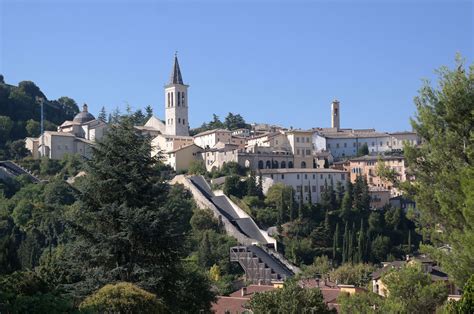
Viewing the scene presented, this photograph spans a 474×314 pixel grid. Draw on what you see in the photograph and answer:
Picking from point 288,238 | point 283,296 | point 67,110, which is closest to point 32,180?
point 288,238

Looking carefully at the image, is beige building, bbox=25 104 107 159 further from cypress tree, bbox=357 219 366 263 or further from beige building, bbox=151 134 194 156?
cypress tree, bbox=357 219 366 263

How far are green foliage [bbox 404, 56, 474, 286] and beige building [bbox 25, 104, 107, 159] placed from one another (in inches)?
3131

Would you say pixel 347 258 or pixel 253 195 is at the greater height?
pixel 253 195

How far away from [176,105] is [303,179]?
2672 centimetres

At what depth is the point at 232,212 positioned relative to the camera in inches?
3024

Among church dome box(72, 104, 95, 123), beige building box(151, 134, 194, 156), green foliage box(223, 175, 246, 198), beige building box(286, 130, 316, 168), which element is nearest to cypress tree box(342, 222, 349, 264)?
green foliage box(223, 175, 246, 198)

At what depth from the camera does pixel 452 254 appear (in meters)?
17.7

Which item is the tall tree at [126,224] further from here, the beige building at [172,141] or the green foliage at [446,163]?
the beige building at [172,141]

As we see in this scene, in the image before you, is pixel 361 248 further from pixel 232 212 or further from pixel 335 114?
pixel 335 114

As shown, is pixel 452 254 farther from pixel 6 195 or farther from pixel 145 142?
pixel 6 195

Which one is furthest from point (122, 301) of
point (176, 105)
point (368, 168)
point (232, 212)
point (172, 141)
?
point (176, 105)

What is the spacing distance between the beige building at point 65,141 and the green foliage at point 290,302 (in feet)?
A: 226

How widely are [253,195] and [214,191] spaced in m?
3.73

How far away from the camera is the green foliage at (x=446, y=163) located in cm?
1762
